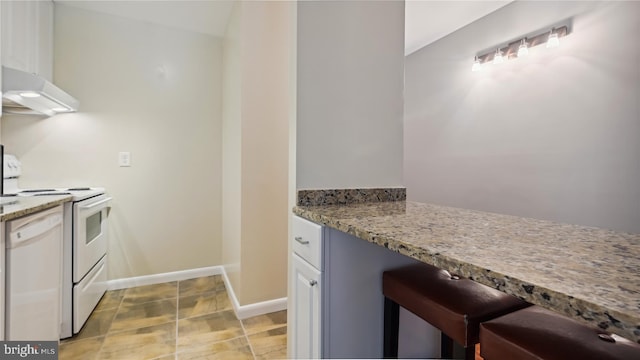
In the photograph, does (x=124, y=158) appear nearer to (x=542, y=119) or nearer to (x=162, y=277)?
(x=162, y=277)

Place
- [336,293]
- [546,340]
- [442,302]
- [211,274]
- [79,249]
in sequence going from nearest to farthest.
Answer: [546,340] < [442,302] < [336,293] < [79,249] < [211,274]

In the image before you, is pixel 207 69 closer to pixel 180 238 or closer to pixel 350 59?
pixel 180 238

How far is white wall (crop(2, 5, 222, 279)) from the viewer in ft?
7.80

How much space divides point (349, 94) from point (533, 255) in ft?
3.32

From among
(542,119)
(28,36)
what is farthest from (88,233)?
(542,119)

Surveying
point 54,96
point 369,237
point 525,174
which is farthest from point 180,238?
point 525,174

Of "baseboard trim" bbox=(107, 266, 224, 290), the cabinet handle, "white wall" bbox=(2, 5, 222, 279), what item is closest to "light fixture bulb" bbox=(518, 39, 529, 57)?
the cabinet handle

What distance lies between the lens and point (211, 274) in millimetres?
2912

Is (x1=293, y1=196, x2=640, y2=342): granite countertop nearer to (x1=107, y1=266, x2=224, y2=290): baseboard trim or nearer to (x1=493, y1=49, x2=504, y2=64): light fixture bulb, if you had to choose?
(x1=493, y1=49, x2=504, y2=64): light fixture bulb

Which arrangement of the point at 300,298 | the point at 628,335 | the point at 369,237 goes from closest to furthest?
the point at 628,335 < the point at 369,237 < the point at 300,298

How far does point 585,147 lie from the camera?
6.29 feet

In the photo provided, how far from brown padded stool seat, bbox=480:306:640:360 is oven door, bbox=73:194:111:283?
7.10 ft

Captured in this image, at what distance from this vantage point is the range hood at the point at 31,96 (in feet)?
5.36

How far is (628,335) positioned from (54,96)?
264 centimetres
